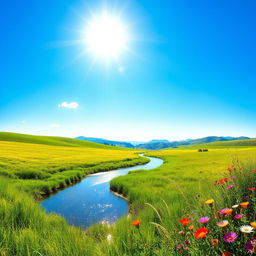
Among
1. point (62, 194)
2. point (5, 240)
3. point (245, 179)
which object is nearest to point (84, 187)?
point (62, 194)

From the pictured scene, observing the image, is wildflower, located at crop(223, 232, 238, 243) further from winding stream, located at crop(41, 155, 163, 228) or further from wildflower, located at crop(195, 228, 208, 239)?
winding stream, located at crop(41, 155, 163, 228)

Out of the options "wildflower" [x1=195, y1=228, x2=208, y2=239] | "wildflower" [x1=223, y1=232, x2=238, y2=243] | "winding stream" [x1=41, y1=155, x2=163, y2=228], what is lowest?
"winding stream" [x1=41, y1=155, x2=163, y2=228]

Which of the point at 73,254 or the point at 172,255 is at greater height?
the point at 172,255

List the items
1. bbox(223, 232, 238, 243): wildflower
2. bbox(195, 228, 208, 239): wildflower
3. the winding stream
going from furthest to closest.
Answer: the winding stream < bbox(223, 232, 238, 243): wildflower < bbox(195, 228, 208, 239): wildflower

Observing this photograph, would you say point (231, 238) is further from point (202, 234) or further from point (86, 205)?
point (86, 205)

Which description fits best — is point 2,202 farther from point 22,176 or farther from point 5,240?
point 22,176

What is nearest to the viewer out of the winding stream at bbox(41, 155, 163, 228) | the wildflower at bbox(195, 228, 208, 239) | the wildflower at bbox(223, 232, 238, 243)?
the wildflower at bbox(195, 228, 208, 239)

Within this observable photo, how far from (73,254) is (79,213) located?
9249 millimetres

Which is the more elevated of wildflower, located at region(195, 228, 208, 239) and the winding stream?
wildflower, located at region(195, 228, 208, 239)

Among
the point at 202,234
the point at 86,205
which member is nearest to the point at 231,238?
the point at 202,234

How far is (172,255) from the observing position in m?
2.53

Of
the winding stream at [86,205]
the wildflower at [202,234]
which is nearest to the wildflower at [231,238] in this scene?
the wildflower at [202,234]

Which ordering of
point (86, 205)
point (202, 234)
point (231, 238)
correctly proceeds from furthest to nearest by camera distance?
1. point (86, 205)
2. point (231, 238)
3. point (202, 234)

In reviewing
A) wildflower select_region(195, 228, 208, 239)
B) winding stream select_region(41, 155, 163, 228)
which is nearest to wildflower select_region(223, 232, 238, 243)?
wildflower select_region(195, 228, 208, 239)
